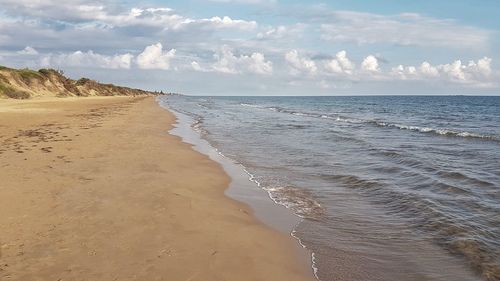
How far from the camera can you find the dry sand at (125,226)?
579 centimetres

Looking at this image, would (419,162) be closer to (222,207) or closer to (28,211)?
(222,207)

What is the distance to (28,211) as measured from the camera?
7.69m

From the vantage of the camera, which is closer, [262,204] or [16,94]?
[262,204]

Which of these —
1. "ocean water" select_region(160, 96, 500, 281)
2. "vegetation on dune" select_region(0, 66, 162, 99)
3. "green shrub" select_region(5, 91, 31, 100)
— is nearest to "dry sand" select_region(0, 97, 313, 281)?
"ocean water" select_region(160, 96, 500, 281)

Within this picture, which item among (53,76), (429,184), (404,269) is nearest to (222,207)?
(404,269)

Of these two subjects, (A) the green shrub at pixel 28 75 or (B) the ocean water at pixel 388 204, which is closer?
(B) the ocean water at pixel 388 204

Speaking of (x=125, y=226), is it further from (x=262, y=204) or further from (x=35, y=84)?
(x=35, y=84)

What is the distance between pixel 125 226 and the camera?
7.41 meters

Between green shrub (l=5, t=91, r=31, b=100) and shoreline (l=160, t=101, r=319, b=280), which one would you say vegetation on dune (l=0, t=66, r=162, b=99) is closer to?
green shrub (l=5, t=91, r=31, b=100)

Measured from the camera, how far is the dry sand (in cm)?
579

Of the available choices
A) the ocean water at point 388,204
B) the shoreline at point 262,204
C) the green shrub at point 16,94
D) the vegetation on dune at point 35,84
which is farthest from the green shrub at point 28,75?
the shoreline at point 262,204

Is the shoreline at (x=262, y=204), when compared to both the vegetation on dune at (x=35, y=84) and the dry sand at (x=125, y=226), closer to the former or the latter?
the dry sand at (x=125, y=226)

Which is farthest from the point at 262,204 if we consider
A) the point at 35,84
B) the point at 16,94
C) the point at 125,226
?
the point at 35,84

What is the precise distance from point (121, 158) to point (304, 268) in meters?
9.11
